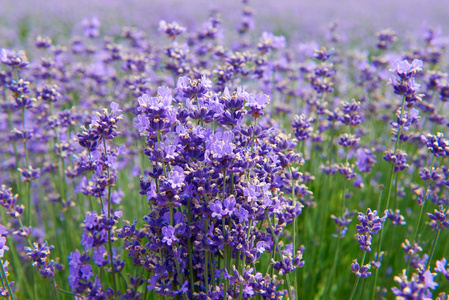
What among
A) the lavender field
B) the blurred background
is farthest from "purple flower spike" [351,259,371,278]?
the blurred background

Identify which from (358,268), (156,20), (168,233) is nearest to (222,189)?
(168,233)

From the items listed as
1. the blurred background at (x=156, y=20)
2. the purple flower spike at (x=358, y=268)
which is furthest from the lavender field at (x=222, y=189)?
the blurred background at (x=156, y=20)

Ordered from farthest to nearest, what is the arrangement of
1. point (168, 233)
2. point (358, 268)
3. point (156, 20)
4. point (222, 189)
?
point (156, 20) < point (358, 268) < point (222, 189) < point (168, 233)

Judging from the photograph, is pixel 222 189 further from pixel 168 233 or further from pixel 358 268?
pixel 358 268

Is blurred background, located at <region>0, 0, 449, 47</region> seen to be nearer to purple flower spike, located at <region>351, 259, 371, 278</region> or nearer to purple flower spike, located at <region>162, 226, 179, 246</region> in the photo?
purple flower spike, located at <region>162, 226, 179, 246</region>

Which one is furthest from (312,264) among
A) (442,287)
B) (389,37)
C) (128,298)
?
(389,37)

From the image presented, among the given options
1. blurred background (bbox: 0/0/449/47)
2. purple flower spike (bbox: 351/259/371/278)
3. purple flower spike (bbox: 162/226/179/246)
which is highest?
blurred background (bbox: 0/0/449/47)

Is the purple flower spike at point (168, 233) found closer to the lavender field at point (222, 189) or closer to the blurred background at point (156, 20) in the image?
the lavender field at point (222, 189)

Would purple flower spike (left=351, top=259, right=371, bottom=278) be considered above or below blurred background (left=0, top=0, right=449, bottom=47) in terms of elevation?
below

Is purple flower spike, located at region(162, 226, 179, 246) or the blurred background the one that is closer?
purple flower spike, located at region(162, 226, 179, 246)

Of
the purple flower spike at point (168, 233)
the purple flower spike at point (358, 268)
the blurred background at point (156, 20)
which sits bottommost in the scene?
the purple flower spike at point (358, 268)

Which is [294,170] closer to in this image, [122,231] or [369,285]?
[122,231]
